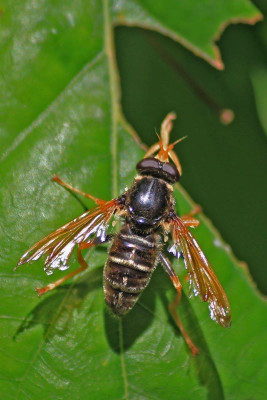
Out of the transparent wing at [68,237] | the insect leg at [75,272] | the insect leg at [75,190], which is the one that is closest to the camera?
the transparent wing at [68,237]

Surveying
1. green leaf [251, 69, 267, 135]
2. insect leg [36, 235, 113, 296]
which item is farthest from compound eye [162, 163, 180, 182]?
green leaf [251, 69, 267, 135]

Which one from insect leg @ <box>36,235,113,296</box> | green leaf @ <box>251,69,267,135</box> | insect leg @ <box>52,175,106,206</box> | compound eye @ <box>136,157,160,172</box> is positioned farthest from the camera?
green leaf @ <box>251,69,267,135</box>

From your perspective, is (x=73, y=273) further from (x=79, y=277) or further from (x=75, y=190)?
(x=75, y=190)

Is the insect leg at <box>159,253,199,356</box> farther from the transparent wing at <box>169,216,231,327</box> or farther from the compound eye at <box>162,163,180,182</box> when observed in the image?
the compound eye at <box>162,163,180,182</box>

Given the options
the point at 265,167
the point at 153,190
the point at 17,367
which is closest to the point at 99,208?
the point at 153,190

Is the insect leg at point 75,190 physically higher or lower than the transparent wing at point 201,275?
higher

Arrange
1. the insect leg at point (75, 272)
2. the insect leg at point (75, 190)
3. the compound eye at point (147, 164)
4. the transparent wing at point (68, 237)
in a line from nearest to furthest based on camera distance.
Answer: the transparent wing at point (68, 237) < the insect leg at point (75, 272) < the insect leg at point (75, 190) < the compound eye at point (147, 164)

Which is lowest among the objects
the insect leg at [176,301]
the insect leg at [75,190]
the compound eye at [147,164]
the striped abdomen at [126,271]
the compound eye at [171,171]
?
the insect leg at [176,301]

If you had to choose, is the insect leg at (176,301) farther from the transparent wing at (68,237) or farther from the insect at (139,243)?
the transparent wing at (68,237)

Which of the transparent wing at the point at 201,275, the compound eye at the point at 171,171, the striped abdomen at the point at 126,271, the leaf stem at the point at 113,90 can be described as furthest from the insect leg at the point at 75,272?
the compound eye at the point at 171,171
